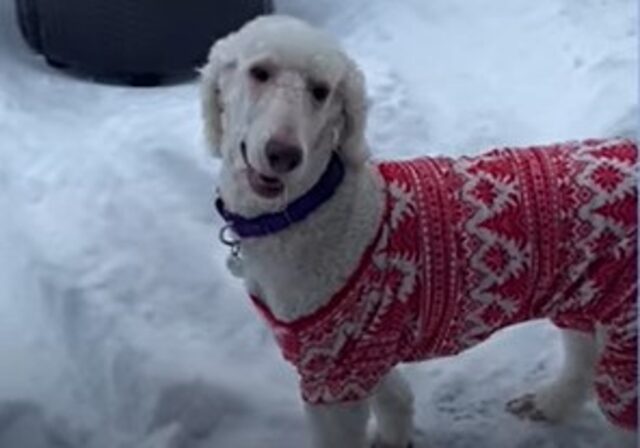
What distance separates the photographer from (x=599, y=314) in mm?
2291

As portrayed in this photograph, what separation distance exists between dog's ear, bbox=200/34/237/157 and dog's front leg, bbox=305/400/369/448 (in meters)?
0.48

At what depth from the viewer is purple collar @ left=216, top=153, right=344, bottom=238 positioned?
216 cm

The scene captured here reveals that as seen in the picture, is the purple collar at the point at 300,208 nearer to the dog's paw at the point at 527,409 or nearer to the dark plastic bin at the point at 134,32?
the dog's paw at the point at 527,409

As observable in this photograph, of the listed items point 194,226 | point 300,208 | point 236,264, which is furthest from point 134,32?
point 300,208

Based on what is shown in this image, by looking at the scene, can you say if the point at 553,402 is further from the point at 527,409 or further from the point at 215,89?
the point at 215,89

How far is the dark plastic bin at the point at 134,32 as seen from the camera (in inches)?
160

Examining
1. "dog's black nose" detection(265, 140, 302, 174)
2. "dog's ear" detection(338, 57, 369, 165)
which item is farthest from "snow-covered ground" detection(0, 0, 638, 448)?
"dog's black nose" detection(265, 140, 302, 174)

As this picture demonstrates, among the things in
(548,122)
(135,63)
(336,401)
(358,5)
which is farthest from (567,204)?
(358,5)

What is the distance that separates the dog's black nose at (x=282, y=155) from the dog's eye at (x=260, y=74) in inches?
6.1

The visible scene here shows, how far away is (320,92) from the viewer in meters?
2.09

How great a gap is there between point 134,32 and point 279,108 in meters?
2.19

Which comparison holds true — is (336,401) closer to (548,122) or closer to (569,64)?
(548,122)

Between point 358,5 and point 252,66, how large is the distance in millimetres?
2594

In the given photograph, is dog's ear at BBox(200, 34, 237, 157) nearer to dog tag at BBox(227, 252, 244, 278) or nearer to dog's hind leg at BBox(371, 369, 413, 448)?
dog tag at BBox(227, 252, 244, 278)
